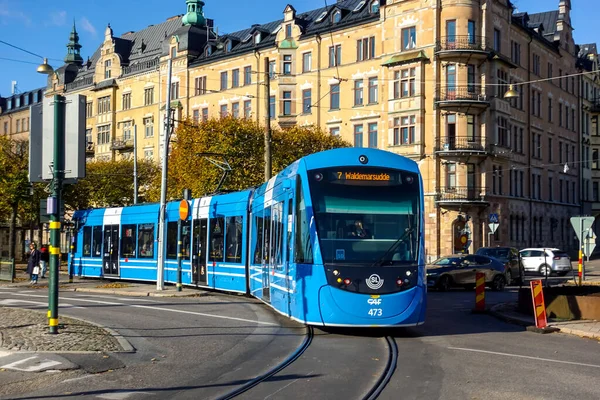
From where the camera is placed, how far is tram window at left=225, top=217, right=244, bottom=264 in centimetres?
2333

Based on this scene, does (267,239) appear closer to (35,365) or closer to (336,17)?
(35,365)

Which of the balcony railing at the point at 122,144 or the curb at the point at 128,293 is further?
the balcony railing at the point at 122,144

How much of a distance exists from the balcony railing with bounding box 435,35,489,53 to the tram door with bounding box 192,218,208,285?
2927 centimetres

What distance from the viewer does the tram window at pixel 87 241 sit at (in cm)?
3478

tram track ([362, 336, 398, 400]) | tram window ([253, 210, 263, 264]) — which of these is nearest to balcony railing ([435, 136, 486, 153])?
tram window ([253, 210, 263, 264])

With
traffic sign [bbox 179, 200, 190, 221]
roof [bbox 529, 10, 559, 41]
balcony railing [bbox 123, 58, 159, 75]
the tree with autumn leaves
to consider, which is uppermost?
roof [bbox 529, 10, 559, 41]

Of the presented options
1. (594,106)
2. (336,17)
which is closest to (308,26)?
(336,17)

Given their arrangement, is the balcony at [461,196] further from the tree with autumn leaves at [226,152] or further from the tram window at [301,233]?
the tram window at [301,233]

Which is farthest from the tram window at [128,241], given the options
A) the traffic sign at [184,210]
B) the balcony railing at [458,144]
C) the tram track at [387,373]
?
the balcony railing at [458,144]

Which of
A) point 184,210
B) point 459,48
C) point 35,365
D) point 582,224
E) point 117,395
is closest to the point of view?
point 117,395

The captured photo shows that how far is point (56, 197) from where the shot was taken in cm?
→ 1349

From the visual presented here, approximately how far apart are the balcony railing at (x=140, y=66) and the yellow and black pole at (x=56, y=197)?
59236mm

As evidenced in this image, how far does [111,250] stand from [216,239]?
30.8 ft

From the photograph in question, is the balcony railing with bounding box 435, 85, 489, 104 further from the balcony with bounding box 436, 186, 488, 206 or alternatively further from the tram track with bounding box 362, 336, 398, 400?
the tram track with bounding box 362, 336, 398, 400
